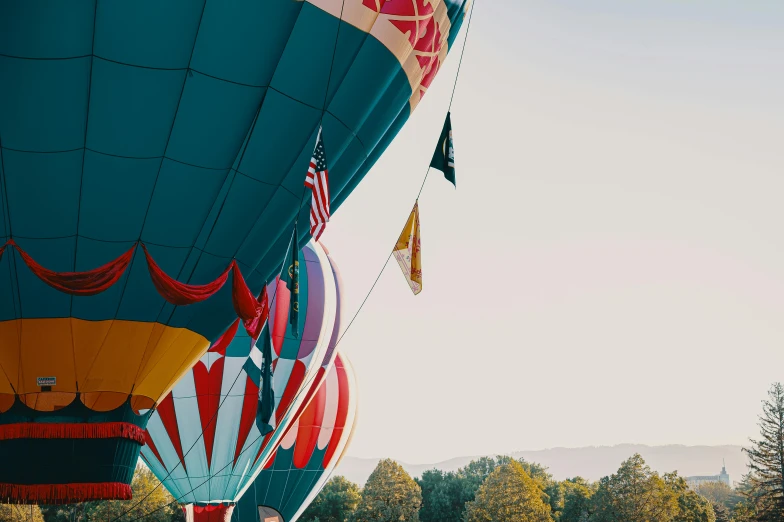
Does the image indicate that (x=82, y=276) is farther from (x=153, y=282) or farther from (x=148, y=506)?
(x=148, y=506)

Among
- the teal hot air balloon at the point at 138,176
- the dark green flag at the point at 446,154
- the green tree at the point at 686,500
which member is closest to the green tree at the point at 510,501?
the green tree at the point at 686,500

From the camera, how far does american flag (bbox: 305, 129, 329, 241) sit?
8.02 meters

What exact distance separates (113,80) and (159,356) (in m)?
2.98

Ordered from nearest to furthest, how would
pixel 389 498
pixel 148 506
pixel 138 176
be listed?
pixel 138 176
pixel 148 506
pixel 389 498

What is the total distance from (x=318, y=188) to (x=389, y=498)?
125 ft

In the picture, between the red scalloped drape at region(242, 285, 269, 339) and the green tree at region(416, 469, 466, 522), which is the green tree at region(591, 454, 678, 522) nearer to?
the green tree at region(416, 469, 466, 522)

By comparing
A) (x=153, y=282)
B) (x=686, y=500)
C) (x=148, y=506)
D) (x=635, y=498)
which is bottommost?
(x=148, y=506)

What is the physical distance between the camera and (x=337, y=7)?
7.80 metres

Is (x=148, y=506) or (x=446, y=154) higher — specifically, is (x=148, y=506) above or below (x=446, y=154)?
below

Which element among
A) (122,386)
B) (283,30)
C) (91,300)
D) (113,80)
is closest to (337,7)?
(283,30)

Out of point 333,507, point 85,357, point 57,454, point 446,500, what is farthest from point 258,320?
point 446,500

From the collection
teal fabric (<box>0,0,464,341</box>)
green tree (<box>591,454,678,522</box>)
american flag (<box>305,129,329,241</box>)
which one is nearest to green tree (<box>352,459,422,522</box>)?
green tree (<box>591,454,678,522</box>)

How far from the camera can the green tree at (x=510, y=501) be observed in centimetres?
3794

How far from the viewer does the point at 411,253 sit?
972 centimetres
